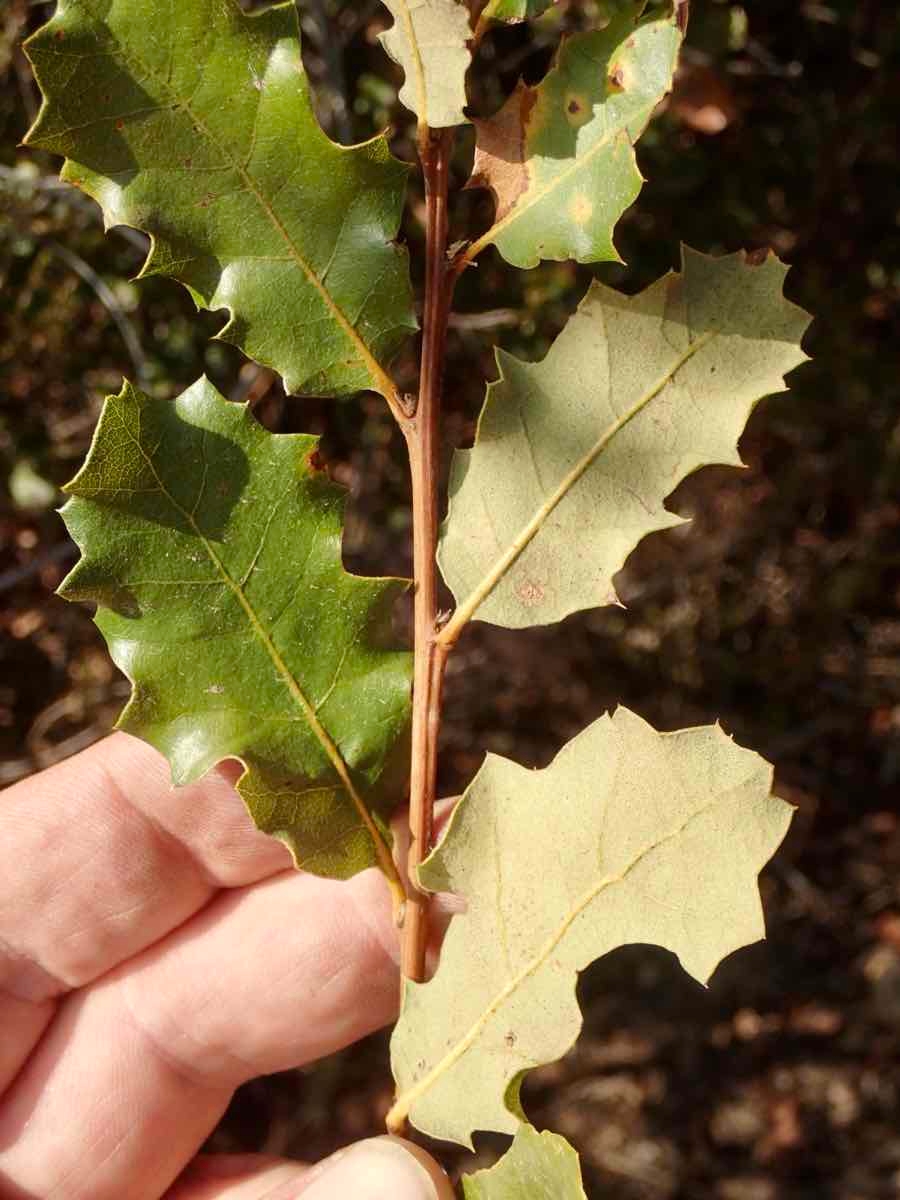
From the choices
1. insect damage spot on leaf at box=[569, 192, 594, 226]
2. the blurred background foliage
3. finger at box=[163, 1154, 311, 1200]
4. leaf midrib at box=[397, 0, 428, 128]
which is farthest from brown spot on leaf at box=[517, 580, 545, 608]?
finger at box=[163, 1154, 311, 1200]

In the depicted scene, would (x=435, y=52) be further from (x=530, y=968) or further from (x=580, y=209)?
(x=530, y=968)

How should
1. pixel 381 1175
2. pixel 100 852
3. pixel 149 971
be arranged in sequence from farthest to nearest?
pixel 149 971
pixel 100 852
pixel 381 1175

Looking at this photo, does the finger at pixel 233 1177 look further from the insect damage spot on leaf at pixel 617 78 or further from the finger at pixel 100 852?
the insect damage spot on leaf at pixel 617 78

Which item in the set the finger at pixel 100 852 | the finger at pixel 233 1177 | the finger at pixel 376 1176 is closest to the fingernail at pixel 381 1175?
the finger at pixel 376 1176

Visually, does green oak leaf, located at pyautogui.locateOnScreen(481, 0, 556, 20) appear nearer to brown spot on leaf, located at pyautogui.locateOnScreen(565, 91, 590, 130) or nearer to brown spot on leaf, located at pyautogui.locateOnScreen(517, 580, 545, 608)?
brown spot on leaf, located at pyautogui.locateOnScreen(565, 91, 590, 130)

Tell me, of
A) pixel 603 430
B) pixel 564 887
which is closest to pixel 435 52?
pixel 603 430
